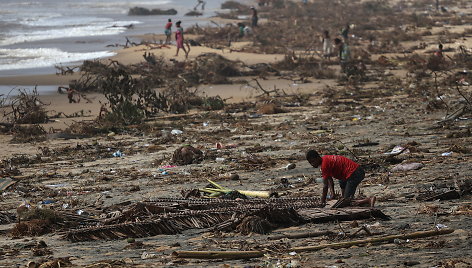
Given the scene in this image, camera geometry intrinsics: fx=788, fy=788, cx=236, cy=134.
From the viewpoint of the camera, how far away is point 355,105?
1823cm

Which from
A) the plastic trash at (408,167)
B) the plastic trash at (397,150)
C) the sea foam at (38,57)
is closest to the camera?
the plastic trash at (408,167)

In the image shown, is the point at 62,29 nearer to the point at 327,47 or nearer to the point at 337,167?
the point at 327,47

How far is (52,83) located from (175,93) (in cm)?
634

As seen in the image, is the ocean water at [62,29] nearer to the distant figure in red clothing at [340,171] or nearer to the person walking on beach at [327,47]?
the person walking on beach at [327,47]

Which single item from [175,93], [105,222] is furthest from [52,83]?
[105,222]

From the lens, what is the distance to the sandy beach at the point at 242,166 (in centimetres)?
727

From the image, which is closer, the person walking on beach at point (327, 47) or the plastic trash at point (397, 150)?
the plastic trash at point (397, 150)

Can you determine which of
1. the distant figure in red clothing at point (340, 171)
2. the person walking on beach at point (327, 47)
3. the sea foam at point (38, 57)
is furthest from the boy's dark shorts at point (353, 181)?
the sea foam at point (38, 57)

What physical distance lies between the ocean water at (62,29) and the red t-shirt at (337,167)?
18.0 metres

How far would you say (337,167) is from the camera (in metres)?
8.38

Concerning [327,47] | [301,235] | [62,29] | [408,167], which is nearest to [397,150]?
[408,167]

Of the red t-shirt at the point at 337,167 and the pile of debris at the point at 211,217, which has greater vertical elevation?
the red t-shirt at the point at 337,167

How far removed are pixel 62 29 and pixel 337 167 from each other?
3654 cm

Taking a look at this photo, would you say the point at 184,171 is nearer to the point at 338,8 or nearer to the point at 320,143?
the point at 320,143
